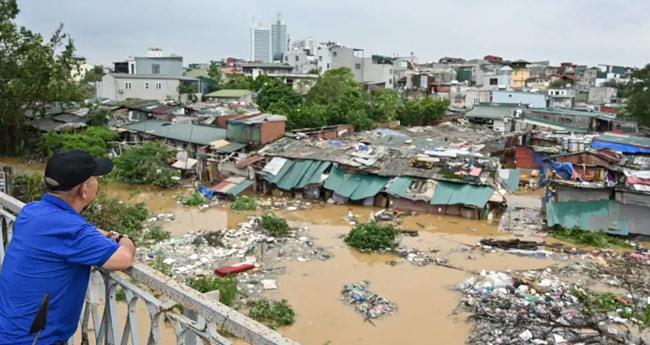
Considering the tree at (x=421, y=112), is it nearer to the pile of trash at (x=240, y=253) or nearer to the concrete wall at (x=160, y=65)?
the concrete wall at (x=160, y=65)

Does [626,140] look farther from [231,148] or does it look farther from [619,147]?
[231,148]

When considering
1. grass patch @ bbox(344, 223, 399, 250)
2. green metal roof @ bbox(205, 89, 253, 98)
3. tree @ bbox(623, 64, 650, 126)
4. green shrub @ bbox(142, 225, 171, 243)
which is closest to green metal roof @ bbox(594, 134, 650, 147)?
tree @ bbox(623, 64, 650, 126)

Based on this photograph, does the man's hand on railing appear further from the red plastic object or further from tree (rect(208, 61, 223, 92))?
tree (rect(208, 61, 223, 92))

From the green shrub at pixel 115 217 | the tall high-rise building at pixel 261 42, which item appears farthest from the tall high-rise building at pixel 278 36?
the green shrub at pixel 115 217

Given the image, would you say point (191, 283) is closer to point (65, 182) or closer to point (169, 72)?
point (65, 182)

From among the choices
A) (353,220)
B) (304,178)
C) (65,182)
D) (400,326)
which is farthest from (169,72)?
(65,182)

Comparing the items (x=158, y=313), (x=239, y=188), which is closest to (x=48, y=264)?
(x=158, y=313)
